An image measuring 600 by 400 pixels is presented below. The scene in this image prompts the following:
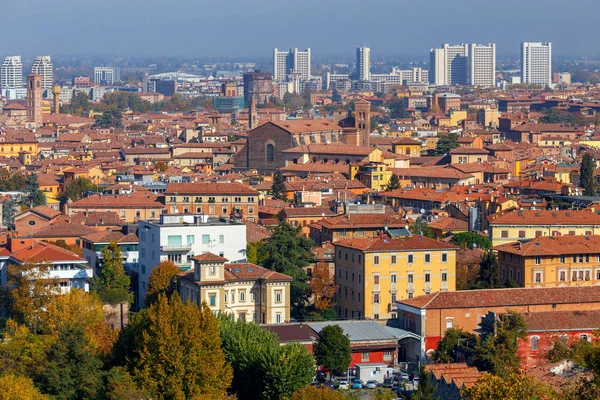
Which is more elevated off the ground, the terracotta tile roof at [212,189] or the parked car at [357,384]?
the terracotta tile roof at [212,189]

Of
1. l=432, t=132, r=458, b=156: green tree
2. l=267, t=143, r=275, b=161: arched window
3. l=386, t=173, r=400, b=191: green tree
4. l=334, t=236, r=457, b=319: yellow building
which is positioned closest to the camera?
l=334, t=236, r=457, b=319: yellow building

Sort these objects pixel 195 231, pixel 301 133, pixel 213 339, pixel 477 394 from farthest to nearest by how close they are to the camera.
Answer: pixel 301 133 < pixel 195 231 < pixel 213 339 < pixel 477 394

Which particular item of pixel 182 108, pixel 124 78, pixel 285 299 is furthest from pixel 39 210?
pixel 124 78

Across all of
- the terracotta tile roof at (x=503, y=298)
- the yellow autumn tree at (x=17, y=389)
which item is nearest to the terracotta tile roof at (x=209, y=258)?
the terracotta tile roof at (x=503, y=298)

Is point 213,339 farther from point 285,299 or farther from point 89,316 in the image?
point 285,299

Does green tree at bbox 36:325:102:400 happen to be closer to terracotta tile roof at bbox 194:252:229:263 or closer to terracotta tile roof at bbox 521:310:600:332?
terracotta tile roof at bbox 194:252:229:263

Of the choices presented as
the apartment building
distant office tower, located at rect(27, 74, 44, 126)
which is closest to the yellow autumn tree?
the apartment building

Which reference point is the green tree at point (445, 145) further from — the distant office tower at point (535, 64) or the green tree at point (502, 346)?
the distant office tower at point (535, 64)
